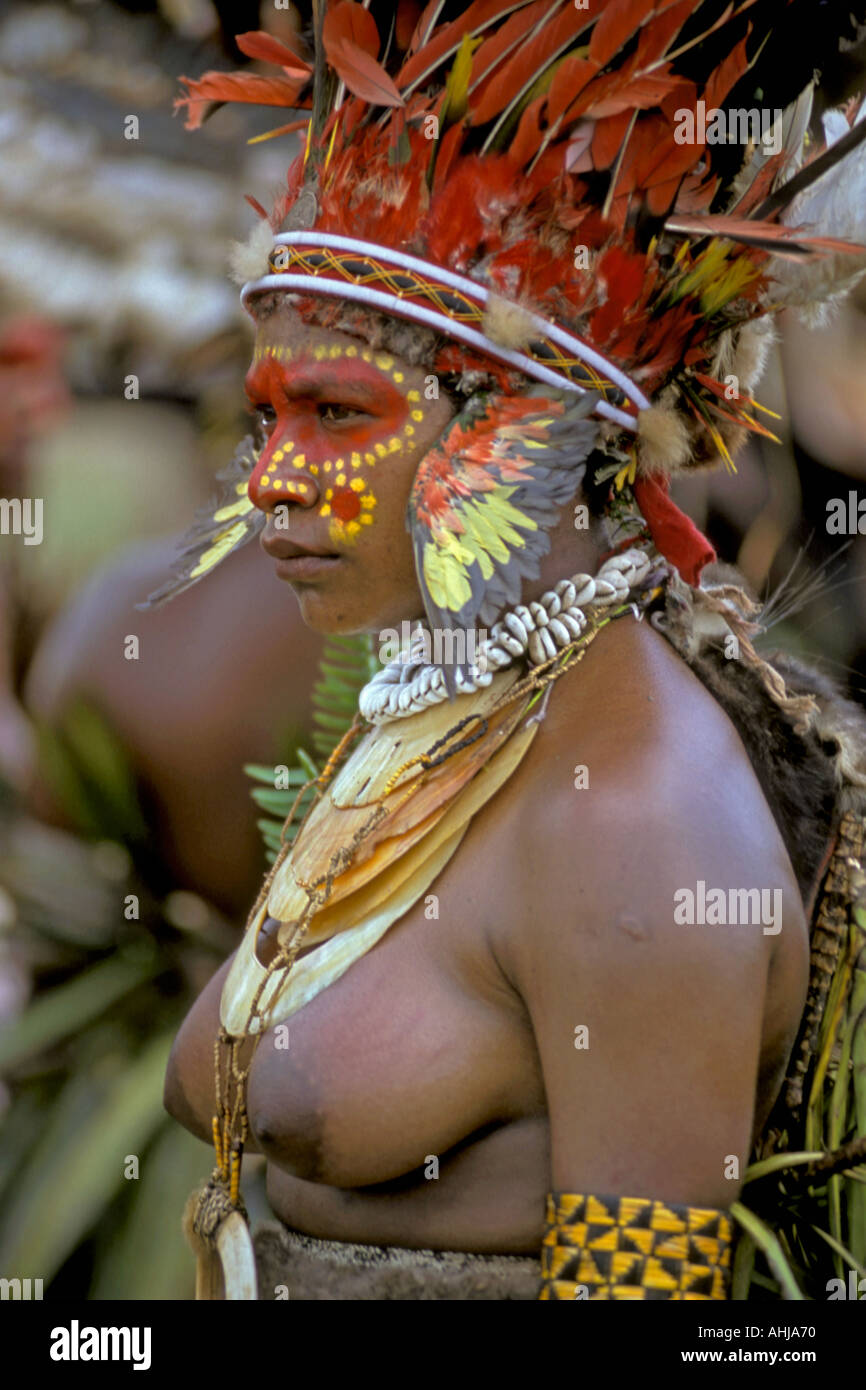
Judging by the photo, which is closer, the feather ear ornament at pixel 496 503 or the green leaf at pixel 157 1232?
the feather ear ornament at pixel 496 503

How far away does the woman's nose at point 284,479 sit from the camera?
6.68 ft

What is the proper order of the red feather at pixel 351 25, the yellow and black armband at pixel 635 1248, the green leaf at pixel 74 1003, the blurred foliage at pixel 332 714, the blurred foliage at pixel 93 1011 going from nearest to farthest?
1. the yellow and black armband at pixel 635 1248
2. the red feather at pixel 351 25
3. the blurred foliage at pixel 332 714
4. the blurred foliage at pixel 93 1011
5. the green leaf at pixel 74 1003

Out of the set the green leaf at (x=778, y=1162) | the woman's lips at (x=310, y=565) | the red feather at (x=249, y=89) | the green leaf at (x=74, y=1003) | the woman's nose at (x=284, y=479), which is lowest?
the green leaf at (x=778, y=1162)

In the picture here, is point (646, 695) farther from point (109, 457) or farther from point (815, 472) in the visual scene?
point (109, 457)

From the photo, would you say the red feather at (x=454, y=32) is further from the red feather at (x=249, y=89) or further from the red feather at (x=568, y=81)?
the red feather at (x=249, y=89)

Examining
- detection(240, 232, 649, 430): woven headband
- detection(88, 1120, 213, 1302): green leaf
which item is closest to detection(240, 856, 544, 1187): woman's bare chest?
detection(240, 232, 649, 430): woven headband

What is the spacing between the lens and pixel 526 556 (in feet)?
6.33

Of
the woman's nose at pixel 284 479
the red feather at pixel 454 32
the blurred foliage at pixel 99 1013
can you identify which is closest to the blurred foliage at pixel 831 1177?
the woman's nose at pixel 284 479

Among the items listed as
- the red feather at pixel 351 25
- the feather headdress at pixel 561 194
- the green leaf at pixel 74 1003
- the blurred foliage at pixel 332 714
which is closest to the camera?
the feather headdress at pixel 561 194

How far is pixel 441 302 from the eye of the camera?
1.97 metres

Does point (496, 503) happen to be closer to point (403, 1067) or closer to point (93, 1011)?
point (403, 1067)

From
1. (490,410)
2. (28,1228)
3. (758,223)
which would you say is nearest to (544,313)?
(490,410)

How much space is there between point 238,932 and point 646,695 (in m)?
2.61

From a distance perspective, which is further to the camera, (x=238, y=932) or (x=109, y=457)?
(x=109, y=457)
